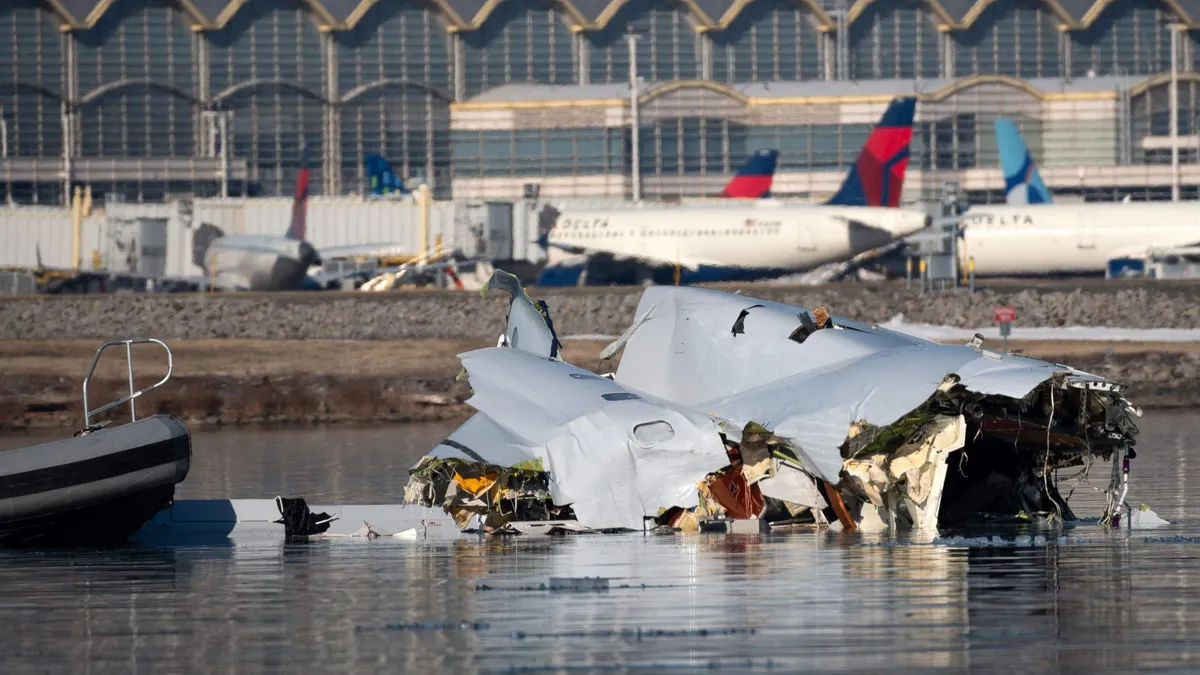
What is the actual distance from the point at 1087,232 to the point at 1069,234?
79cm

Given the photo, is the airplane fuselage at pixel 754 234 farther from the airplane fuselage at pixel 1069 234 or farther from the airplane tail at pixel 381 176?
the airplane tail at pixel 381 176

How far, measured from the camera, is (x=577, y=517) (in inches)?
873

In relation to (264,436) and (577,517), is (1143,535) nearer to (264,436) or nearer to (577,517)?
(577,517)

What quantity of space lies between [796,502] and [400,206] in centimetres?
7762

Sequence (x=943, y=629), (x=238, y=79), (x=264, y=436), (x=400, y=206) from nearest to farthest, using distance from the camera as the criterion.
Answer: (x=943, y=629), (x=264, y=436), (x=400, y=206), (x=238, y=79)

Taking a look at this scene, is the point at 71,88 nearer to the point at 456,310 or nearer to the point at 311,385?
the point at 456,310

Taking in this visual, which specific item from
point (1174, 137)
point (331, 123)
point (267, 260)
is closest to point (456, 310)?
point (267, 260)

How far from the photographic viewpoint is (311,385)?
4975cm

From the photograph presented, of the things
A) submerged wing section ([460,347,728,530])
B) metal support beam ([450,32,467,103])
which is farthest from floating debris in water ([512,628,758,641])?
metal support beam ([450,32,467,103])

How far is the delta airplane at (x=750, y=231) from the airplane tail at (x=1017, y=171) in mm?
12157

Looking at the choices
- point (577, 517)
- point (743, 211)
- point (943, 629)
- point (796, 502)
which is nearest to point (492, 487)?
point (577, 517)

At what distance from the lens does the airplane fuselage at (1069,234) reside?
82875mm

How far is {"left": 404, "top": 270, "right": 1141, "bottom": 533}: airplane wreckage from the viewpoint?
21078 mm

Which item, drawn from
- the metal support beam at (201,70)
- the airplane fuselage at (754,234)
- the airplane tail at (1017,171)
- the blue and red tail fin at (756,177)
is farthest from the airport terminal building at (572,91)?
the airplane fuselage at (754,234)
